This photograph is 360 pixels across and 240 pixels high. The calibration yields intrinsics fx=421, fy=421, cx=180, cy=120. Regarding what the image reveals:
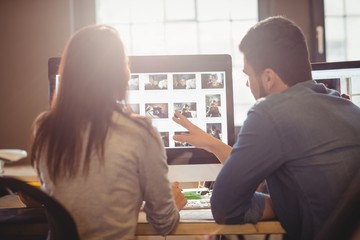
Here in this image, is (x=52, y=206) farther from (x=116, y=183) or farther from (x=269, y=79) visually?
(x=269, y=79)

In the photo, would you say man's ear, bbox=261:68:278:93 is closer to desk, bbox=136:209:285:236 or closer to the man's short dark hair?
the man's short dark hair

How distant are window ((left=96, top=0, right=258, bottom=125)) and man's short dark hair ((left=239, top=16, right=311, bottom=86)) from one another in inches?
62.8

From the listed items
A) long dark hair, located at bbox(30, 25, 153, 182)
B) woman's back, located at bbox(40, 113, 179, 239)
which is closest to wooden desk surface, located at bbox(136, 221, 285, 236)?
woman's back, located at bbox(40, 113, 179, 239)

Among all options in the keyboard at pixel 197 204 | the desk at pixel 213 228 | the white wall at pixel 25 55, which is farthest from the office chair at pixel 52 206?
the white wall at pixel 25 55

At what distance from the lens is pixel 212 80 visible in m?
1.37

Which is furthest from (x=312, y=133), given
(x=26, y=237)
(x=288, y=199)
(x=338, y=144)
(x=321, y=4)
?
(x=321, y=4)

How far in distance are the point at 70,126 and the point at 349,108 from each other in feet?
2.18

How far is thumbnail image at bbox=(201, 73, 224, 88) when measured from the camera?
1.36 metres

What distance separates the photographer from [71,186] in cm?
90

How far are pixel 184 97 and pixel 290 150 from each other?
0.50 meters

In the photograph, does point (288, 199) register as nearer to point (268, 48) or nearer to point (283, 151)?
point (283, 151)

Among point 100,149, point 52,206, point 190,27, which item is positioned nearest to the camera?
point 52,206

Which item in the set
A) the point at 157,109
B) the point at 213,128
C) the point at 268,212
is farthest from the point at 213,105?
the point at 268,212

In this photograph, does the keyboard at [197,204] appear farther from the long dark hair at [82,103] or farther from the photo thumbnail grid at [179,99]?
the long dark hair at [82,103]
